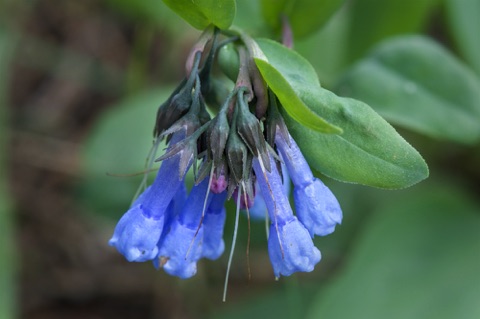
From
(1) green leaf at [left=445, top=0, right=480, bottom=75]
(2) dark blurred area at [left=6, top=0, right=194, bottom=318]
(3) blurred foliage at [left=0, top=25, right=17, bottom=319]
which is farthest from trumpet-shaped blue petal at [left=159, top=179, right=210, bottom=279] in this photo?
(2) dark blurred area at [left=6, top=0, right=194, bottom=318]

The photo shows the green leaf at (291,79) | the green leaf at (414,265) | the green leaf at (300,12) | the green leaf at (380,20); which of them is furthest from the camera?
the green leaf at (380,20)

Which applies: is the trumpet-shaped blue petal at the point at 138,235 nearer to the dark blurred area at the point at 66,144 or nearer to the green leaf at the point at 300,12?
the green leaf at the point at 300,12

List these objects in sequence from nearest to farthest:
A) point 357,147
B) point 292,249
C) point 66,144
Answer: point 292,249, point 357,147, point 66,144

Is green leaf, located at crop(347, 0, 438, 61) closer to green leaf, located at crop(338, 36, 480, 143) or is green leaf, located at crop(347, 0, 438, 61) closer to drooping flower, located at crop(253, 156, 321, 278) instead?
green leaf, located at crop(338, 36, 480, 143)

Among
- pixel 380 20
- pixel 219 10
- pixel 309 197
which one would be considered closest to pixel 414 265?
pixel 380 20

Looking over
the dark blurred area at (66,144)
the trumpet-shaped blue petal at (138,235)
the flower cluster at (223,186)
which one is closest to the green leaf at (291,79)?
the flower cluster at (223,186)

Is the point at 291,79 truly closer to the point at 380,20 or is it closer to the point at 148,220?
the point at 148,220

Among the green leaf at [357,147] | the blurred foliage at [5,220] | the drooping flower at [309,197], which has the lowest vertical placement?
the blurred foliage at [5,220]
